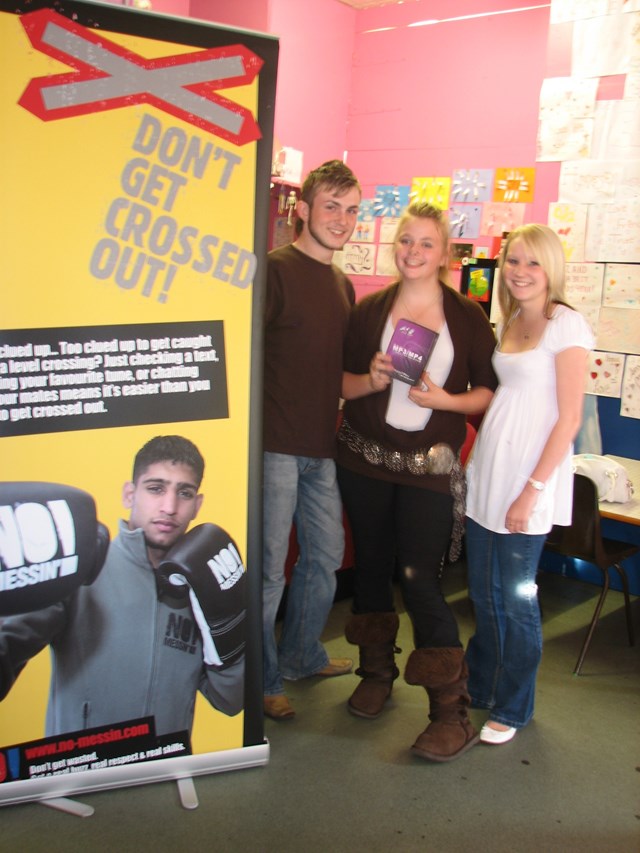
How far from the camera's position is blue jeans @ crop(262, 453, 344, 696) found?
240 centimetres

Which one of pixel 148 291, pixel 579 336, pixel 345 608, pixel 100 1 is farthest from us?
pixel 345 608

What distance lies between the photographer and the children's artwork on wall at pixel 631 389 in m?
3.74

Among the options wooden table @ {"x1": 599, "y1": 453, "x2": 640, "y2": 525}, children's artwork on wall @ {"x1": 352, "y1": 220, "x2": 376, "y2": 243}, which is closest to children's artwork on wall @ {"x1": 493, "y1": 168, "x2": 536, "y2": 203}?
children's artwork on wall @ {"x1": 352, "y1": 220, "x2": 376, "y2": 243}

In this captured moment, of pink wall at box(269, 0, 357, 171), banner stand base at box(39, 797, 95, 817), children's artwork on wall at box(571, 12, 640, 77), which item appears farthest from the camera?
pink wall at box(269, 0, 357, 171)

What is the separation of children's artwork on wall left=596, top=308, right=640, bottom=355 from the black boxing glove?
2365mm

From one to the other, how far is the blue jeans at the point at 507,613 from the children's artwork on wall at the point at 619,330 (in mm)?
1676

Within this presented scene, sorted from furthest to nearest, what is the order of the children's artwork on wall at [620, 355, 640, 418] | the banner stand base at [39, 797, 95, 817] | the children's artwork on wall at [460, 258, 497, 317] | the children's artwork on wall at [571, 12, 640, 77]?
the children's artwork on wall at [460, 258, 497, 317] < the children's artwork on wall at [620, 355, 640, 418] < the children's artwork on wall at [571, 12, 640, 77] < the banner stand base at [39, 797, 95, 817]

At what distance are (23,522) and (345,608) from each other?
1.83 meters

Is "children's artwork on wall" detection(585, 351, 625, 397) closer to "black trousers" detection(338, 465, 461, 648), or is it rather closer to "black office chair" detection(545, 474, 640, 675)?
"black office chair" detection(545, 474, 640, 675)

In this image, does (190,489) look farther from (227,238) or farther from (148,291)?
(227,238)

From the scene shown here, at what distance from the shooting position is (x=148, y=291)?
6.40ft

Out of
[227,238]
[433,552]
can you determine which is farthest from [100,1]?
[433,552]

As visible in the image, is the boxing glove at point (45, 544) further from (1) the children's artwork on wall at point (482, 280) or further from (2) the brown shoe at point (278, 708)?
(1) the children's artwork on wall at point (482, 280)

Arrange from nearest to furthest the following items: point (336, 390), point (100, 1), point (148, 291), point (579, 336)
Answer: point (100, 1) < point (148, 291) < point (579, 336) < point (336, 390)
